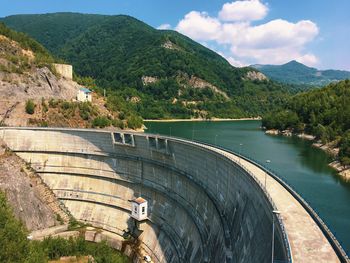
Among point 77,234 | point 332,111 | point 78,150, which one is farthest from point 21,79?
point 332,111

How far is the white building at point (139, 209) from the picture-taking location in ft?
118

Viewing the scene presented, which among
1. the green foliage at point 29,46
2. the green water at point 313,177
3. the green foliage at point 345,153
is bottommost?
the green water at point 313,177

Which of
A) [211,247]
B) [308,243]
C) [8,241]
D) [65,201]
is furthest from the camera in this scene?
[65,201]

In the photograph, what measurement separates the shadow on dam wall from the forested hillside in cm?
3949

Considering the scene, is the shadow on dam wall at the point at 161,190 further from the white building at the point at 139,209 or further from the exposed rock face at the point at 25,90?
the exposed rock face at the point at 25,90

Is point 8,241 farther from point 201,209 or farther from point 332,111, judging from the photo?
point 332,111

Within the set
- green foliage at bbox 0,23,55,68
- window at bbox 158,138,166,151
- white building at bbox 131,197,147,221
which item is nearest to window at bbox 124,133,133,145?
window at bbox 158,138,166,151

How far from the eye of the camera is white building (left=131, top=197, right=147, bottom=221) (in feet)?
118

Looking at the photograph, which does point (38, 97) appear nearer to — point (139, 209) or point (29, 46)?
point (29, 46)

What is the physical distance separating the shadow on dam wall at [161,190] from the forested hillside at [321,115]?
39490 mm

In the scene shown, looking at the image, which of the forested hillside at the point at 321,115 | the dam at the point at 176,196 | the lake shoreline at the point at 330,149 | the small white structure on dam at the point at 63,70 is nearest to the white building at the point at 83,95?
the small white structure on dam at the point at 63,70

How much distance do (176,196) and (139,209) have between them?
159 inches

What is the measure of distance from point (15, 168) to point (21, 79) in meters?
32.9

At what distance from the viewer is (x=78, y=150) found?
153 ft
